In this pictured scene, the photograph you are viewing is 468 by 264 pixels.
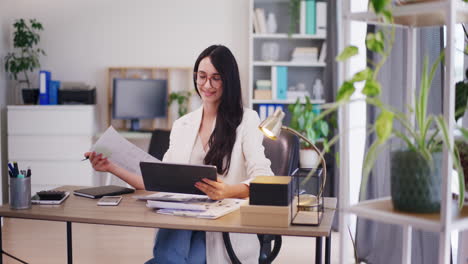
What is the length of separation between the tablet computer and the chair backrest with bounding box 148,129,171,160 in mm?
1460

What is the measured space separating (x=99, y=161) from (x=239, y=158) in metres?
0.62

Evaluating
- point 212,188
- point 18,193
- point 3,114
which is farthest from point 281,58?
point 18,193

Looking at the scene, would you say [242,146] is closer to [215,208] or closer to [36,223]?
[215,208]

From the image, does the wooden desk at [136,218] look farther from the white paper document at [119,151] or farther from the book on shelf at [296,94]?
the book on shelf at [296,94]

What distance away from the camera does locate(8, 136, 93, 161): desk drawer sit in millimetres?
5438

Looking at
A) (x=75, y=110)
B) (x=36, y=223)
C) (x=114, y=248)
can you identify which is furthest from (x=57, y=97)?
A: (x=114, y=248)

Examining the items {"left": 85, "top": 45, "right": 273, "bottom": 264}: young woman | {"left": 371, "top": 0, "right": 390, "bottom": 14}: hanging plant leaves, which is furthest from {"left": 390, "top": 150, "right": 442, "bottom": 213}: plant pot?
{"left": 85, "top": 45, "right": 273, "bottom": 264}: young woman

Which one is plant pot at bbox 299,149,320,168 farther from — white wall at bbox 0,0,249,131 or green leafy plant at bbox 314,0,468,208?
green leafy plant at bbox 314,0,468,208

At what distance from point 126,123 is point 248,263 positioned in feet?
12.1

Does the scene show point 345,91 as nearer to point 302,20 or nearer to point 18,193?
point 18,193

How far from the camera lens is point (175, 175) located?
2.19m

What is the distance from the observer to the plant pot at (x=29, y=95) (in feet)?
18.2

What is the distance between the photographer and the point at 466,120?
8.60 ft

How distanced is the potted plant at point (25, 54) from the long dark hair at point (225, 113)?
3331mm
